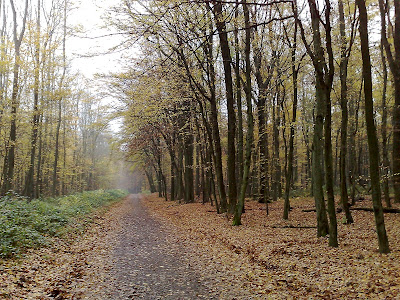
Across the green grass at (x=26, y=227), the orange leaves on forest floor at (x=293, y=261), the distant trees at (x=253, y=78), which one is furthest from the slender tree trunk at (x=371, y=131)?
the green grass at (x=26, y=227)

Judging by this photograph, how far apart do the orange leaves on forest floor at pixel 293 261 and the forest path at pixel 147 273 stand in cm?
39

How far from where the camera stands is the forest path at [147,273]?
197 inches

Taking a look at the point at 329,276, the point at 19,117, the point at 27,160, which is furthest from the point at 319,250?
the point at 27,160

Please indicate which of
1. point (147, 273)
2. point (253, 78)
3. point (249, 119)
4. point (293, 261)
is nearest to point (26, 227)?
point (147, 273)

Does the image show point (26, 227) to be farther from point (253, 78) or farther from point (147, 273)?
point (253, 78)

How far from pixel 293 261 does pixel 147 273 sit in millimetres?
3224

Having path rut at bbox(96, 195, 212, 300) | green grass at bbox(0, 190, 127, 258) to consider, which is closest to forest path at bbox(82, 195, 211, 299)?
path rut at bbox(96, 195, 212, 300)

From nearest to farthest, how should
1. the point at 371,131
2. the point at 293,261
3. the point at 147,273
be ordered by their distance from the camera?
the point at 371,131 → the point at 147,273 → the point at 293,261

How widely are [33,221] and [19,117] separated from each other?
39.8 ft

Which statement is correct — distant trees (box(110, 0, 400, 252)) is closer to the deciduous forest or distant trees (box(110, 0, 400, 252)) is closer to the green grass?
the deciduous forest

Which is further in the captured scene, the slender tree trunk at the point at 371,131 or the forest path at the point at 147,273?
the slender tree trunk at the point at 371,131

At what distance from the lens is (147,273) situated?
6164 millimetres

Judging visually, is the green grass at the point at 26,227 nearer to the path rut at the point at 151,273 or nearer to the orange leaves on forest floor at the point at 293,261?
the path rut at the point at 151,273

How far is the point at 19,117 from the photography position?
18328 millimetres
